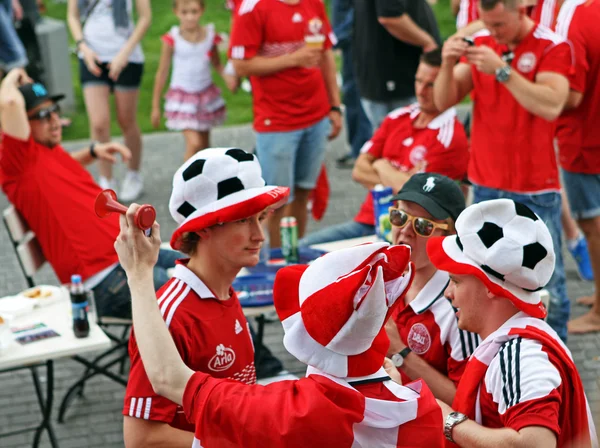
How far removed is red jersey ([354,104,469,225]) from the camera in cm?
581

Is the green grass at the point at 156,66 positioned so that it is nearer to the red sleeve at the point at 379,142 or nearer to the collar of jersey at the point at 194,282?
the red sleeve at the point at 379,142

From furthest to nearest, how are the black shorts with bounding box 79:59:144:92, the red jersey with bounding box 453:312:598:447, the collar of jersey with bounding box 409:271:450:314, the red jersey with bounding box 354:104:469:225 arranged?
1. the black shorts with bounding box 79:59:144:92
2. the red jersey with bounding box 354:104:469:225
3. the collar of jersey with bounding box 409:271:450:314
4. the red jersey with bounding box 453:312:598:447

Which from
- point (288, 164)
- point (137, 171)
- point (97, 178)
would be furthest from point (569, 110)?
point (97, 178)

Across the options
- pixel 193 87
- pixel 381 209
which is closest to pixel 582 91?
pixel 381 209

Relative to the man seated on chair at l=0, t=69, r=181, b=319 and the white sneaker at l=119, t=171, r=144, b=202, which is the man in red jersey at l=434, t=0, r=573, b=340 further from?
the white sneaker at l=119, t=171, r=144, b=202

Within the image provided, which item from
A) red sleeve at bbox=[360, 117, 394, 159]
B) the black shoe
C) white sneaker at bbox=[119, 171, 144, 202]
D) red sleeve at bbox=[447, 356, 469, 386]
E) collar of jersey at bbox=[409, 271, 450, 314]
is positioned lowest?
the black shoe

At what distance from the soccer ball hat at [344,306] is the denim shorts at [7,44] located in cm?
778

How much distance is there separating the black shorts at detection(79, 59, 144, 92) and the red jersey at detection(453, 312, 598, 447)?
6.60m

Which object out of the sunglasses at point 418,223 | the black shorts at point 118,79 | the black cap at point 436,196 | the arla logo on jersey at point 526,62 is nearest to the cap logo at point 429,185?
the black cap at point 436,196

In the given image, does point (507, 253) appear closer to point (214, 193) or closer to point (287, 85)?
point (214, 193)

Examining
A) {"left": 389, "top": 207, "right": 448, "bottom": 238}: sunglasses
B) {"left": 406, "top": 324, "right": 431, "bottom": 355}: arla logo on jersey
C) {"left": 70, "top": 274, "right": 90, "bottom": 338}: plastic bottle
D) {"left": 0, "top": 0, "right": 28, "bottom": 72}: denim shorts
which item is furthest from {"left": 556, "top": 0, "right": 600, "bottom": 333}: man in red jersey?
{"left": 0, "top": 0, "right": 28, "bottom": 72}: denim shorts

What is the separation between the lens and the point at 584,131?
5930mm

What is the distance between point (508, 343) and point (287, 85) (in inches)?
173

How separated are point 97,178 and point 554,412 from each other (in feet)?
25.9
